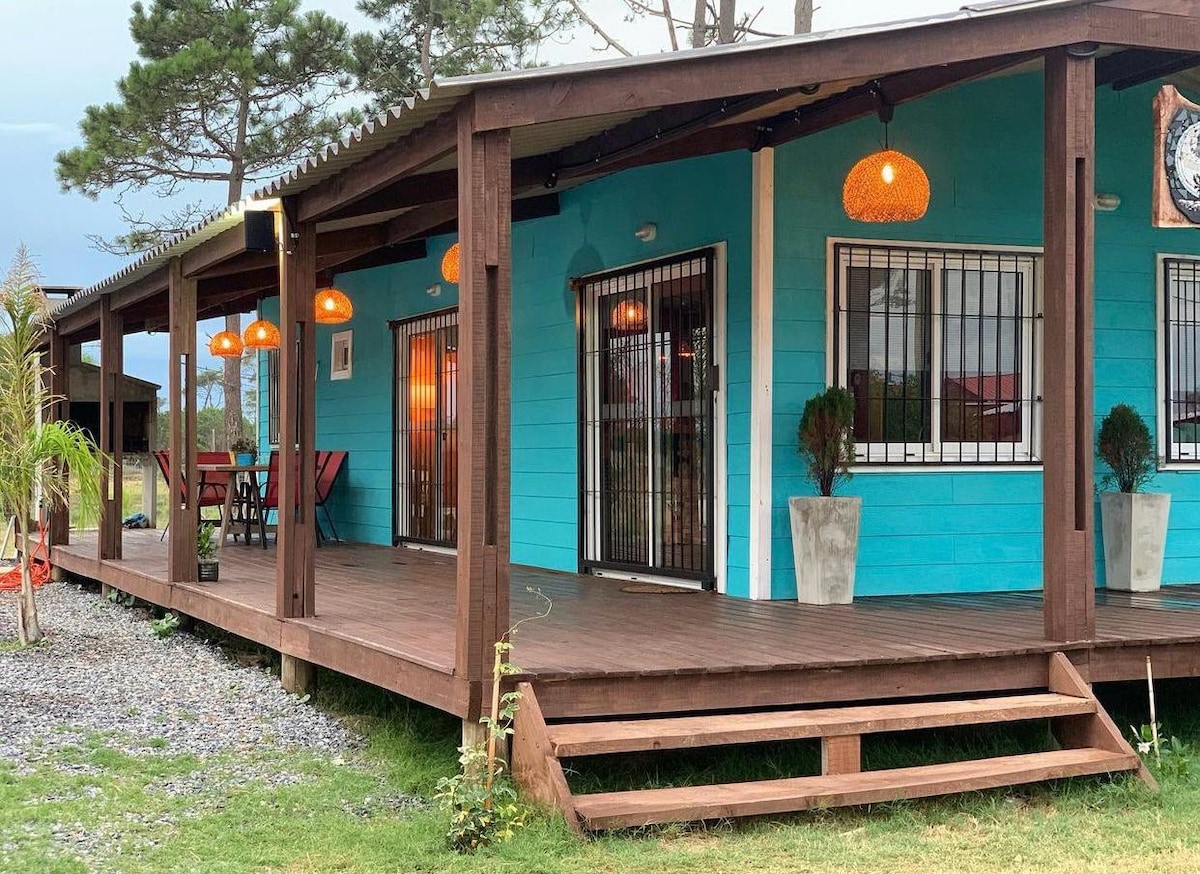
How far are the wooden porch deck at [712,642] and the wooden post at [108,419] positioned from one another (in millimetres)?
2362

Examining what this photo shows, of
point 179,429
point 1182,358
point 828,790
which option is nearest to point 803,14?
point 1182,358

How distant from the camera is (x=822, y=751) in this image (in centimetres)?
438

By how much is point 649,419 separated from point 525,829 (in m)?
3.59

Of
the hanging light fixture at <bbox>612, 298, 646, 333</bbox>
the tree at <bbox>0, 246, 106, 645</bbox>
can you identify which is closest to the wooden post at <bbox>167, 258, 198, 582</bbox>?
the tree at <bbox>0, 246, 106, 645</bbox>

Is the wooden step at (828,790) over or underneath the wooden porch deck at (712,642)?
underneath

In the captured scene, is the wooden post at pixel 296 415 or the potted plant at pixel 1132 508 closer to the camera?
the wooden post at pixel 296 415

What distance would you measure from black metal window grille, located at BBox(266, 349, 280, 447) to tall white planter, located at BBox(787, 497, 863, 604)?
6.99m

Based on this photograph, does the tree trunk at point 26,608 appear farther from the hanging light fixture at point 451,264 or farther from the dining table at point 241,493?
the hanging light fixture at point 451,264

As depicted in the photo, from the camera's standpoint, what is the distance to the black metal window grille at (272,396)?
12031mm

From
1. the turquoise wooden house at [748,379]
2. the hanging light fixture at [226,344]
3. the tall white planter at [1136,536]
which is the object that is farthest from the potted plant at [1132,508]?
the hanging light fixture at [226,344]

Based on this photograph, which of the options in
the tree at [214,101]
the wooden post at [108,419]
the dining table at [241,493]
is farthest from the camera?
the tree at [214,101]

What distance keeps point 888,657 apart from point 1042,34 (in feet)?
7.68

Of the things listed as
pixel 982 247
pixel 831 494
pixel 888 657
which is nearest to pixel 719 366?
pixel 831 494

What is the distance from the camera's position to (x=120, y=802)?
4.34 meters
